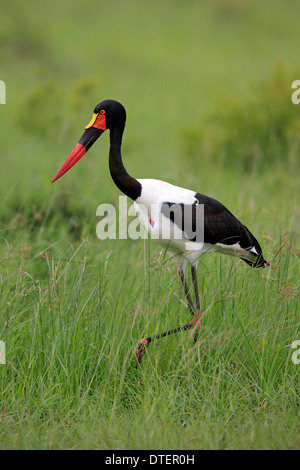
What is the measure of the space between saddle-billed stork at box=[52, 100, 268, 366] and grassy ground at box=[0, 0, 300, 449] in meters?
0.14

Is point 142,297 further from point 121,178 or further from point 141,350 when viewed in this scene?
point 121,178

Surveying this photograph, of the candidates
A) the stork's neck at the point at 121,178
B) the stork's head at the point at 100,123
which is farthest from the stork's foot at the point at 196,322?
the stork's head at the point at 100,123

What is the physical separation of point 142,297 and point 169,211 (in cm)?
52

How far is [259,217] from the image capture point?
18.4 ft

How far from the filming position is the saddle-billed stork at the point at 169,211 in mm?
4016

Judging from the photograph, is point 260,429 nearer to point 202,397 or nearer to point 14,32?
point 202,397

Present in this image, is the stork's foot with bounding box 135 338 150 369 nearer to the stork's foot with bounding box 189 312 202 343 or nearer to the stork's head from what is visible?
the stork's foot with bounding box 189 312 202 343

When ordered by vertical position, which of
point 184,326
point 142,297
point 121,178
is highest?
point 121,178

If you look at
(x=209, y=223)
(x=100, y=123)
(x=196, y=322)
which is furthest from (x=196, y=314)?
(x=100, y=123)

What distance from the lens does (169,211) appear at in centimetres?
401

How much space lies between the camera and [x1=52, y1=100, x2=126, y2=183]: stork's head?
13.5 ft

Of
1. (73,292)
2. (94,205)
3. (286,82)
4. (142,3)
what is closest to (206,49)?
(142,3)

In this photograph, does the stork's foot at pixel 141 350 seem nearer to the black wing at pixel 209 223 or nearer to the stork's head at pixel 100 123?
the black wing at pixel 209 223

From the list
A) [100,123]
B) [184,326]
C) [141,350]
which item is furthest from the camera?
[100,123]
